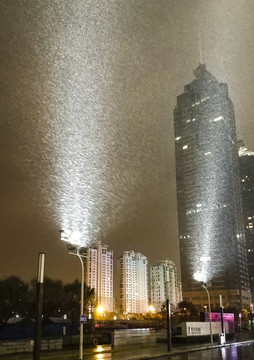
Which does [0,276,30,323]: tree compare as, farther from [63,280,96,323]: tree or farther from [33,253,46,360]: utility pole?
[33,253,46,360]: utility pole

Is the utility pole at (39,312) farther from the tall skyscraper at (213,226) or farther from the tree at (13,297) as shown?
the tall skyscraper at (213,226)

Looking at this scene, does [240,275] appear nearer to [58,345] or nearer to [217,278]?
[217,278]

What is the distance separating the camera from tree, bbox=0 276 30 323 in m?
65.8

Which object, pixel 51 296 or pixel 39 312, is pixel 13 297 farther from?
pixel 39 312

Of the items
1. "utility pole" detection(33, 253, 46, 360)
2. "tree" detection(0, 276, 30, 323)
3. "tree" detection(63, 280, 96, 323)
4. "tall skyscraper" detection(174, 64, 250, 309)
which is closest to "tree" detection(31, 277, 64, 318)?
"tree" detection(63, 280, 96, 323)

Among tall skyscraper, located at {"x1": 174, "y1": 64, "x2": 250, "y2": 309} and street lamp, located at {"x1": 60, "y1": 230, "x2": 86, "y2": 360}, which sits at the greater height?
tall skyscraper, located at {"x1": 174, "y1": 64, "x2": 250, "y2": 309}

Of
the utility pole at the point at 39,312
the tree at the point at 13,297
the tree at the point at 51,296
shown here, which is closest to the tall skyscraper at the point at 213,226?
the tree at the point at 51,296

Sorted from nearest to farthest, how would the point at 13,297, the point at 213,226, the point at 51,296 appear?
the point at 13,297 < the point at 51,296 < the point at 213,226

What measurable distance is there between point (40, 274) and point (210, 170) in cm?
18332

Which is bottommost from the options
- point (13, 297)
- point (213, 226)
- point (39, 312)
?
point (39, 312)

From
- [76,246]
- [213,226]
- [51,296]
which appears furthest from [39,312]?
[213,226]

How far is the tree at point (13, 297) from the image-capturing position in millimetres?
65750

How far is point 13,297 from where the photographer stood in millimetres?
70375

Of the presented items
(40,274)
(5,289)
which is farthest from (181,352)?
(5,289)
